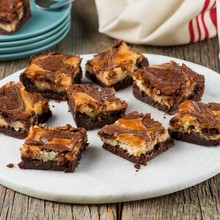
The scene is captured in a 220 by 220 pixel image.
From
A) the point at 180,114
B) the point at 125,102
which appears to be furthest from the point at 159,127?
the point at 125,102

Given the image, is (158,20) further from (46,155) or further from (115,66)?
(46,155)

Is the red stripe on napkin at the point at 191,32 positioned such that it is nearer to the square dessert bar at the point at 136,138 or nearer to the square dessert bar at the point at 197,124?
the square dessert bar at the point at 197,124

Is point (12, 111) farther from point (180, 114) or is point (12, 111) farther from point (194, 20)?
point (194, 20)

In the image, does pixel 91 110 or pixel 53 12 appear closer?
pixel 91 110

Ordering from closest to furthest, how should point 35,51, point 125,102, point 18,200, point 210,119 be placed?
point 18,200
point 210,119
point 125,102
point 35,51

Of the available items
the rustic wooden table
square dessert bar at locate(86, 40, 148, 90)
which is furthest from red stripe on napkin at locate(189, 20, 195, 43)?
the rustic wooden table

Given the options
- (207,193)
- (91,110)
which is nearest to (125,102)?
(91,110)

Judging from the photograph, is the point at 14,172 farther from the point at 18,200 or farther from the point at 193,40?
the point at 193,40

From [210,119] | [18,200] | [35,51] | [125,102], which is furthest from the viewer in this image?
[35,51]

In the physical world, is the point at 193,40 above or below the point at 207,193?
below
